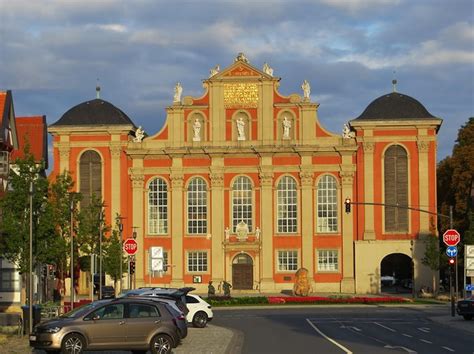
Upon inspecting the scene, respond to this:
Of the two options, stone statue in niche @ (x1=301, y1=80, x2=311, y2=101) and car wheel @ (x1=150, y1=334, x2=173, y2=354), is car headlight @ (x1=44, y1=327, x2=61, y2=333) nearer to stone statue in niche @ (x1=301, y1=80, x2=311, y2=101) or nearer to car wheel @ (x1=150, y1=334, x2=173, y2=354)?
car wheel @ (x1=150, y1=334, x2=173, y2=354)

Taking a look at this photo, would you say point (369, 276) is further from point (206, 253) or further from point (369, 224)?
point (206, 253)

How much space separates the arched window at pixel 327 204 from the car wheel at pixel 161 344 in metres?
63.6

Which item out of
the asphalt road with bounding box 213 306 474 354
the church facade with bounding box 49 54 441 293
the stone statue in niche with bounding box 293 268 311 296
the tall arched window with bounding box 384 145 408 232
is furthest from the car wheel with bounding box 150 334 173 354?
the tall arched window with bounding box 384 145 408 232

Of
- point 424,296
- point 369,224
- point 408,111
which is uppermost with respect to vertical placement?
point 408,111

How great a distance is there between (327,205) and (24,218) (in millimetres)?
43932

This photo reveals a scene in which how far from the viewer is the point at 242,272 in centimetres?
9350

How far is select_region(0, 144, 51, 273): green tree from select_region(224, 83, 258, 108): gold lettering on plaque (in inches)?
1552

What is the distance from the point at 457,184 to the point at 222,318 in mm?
41797

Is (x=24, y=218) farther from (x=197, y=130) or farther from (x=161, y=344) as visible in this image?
(x=197, y=130)

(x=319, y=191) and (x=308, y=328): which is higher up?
(x=319, y=191)

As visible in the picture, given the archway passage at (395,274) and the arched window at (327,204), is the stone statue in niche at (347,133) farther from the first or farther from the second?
the archway passage at (395,274)

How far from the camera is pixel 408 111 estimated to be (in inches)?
3656

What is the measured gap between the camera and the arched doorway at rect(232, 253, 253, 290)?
306 feet

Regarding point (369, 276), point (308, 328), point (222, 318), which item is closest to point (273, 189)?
point (369, 276)
